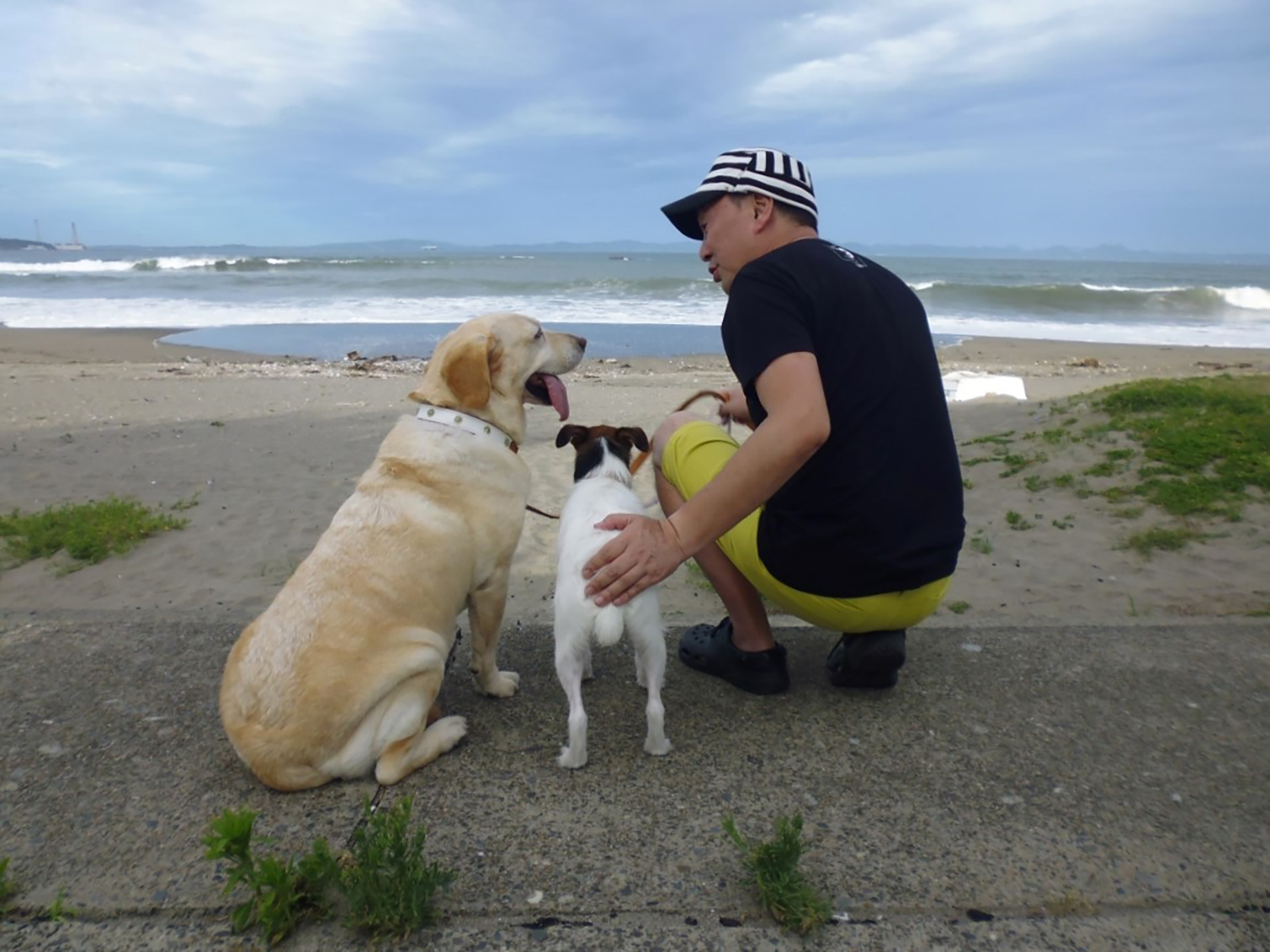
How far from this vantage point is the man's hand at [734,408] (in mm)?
3791

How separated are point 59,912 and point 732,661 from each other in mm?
2217

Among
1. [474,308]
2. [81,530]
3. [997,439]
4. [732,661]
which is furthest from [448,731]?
[474,308]

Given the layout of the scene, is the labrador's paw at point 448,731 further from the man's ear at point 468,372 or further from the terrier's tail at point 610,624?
the man's ear at point 468,372

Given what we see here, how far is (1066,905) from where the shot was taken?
218 centimetres

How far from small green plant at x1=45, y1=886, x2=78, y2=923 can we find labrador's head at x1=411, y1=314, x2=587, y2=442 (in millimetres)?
1948

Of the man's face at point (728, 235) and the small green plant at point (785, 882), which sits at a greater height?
the man's face at point (728, 235)

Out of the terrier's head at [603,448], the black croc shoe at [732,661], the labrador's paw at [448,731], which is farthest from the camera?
the terrier's head at [603,448]

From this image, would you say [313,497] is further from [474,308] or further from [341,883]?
[474,308]

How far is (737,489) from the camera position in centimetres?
246

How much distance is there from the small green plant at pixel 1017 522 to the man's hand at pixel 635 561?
3768 mm

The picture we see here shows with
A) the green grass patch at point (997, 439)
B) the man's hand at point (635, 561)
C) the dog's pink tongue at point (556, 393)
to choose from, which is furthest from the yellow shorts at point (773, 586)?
the green grass patch at point (997, 439)

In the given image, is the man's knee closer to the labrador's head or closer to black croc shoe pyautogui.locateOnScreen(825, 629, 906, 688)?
the labrador's head

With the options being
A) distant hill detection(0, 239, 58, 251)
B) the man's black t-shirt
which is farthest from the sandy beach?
distant hill detection(0, 239, 58, 251)

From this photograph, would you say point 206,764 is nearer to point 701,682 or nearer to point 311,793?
point 311,793
